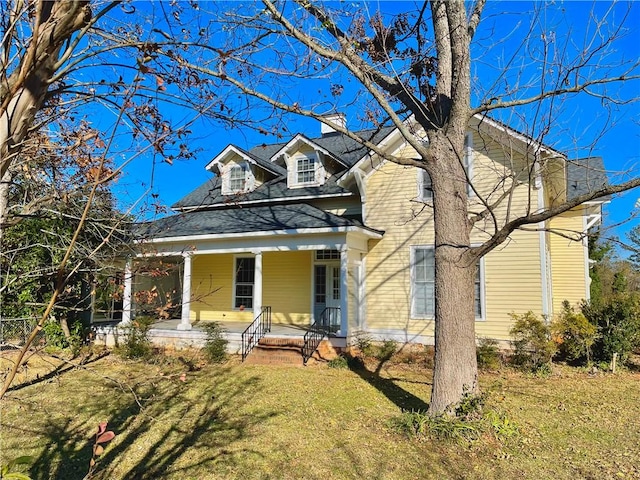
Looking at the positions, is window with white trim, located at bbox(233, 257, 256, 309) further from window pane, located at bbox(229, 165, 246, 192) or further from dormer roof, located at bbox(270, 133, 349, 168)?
dormer roof, located at bbox(270, 133, 349, 168)

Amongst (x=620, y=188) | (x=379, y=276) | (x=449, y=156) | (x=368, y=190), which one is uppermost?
(x=368, y=190)

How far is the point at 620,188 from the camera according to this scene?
5.01 metres

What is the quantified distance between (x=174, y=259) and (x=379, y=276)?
28.6 ft

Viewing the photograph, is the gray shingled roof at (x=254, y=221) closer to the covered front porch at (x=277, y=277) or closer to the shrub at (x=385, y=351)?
the covered front porch at (x=277, y=277)

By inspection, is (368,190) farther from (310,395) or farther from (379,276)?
(310,395)

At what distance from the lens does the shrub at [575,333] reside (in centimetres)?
996

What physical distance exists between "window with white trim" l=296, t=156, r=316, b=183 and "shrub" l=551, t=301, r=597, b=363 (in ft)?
28.7

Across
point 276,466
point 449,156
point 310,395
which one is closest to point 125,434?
point 276,466

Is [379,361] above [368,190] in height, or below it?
below

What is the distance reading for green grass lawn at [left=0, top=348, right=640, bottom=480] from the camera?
16.3ft

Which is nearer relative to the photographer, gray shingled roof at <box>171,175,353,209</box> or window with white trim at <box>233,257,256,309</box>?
gray shingled roof at <box>171,175,353,209</box>

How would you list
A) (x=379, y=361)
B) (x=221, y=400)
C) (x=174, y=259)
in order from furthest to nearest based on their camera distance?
(x=174, y=259), (x=379, y=361), (x=221, y=400)

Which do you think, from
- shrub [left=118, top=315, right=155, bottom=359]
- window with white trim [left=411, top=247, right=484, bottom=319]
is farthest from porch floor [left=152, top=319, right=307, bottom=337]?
window with white trim [left=411, top=247, right=484, bottom=319]

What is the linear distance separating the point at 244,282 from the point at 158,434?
10281 mm
